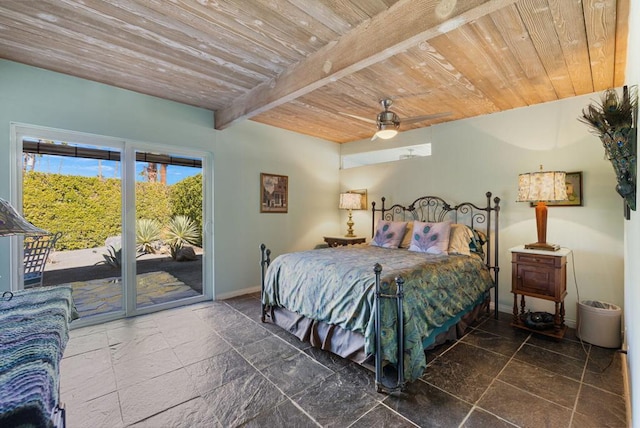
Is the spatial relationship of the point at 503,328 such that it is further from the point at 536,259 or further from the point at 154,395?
the point at 154,395

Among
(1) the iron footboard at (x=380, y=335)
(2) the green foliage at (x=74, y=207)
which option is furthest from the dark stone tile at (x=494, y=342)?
(2) the green foliage at (x=74, y=207)

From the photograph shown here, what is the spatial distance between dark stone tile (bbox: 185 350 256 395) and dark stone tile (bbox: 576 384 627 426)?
7.72ft

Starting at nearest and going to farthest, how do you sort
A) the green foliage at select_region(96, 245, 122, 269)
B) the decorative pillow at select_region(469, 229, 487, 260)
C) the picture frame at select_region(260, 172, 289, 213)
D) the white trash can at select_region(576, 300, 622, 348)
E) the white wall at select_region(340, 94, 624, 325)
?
the white trash can at select_region(576, 300, 622, 348)
the white wall at select_region(340, 94, 624, 325)
the green foliage at select_region(96, 245, 122, 269)
the decorative pillow at select_region(469, 229, 487, 260)
the picture frame at select_region(260, 172, 289, 213)

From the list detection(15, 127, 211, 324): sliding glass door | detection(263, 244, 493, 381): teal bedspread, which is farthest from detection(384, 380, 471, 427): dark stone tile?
detection(15, 127, 211, 324): sliding glass door

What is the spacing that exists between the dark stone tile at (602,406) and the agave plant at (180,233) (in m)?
4.24

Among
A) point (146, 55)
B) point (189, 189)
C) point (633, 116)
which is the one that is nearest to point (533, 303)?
point (633, 116)

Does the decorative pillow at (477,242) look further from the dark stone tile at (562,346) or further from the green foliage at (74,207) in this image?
the green foliage at (74,207)

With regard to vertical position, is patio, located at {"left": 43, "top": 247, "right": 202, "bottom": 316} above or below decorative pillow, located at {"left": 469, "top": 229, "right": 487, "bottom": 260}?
below

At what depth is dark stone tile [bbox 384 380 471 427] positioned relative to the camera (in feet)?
5.83

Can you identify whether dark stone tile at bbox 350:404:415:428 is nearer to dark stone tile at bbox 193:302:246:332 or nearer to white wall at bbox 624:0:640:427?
white wall at bbox 624:0:640:427

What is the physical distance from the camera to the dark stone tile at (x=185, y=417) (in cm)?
176

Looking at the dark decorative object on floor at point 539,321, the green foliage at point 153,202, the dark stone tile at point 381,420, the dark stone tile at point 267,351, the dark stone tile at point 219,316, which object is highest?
the green foliage at point 153,202

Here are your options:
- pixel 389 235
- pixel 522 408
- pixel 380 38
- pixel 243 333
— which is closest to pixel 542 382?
pixel 522 408

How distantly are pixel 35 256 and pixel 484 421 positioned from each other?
4.23 meters
